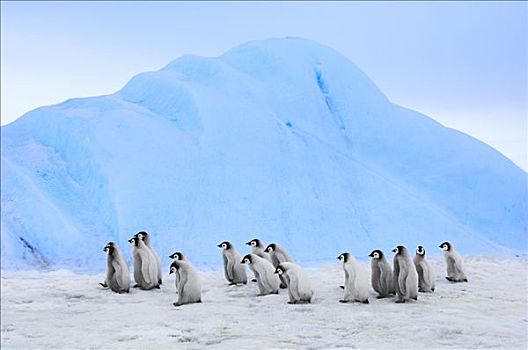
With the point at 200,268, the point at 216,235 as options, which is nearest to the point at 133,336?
the point at 200,268

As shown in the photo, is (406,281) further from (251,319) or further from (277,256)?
(277,256)

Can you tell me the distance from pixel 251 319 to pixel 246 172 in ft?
26.0

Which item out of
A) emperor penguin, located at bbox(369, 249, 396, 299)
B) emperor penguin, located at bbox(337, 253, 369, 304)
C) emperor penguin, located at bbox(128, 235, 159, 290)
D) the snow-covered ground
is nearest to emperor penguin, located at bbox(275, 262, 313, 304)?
the snow-covered ground

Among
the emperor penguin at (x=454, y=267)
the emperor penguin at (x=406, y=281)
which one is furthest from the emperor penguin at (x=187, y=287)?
the emperor penguin at (x=454, y=267)

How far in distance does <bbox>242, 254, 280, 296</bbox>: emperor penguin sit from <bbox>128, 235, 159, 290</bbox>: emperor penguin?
1240 millimetres

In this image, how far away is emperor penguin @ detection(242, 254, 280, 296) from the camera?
7129 millimetres

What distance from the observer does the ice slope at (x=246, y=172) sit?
38.5 ft

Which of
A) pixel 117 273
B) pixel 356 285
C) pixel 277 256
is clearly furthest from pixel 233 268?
pixel 356 285

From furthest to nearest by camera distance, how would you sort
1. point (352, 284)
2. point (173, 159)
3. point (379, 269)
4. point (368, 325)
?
point (173, 159) < point (379, 269) < point (352, 284) < point (368, 325)

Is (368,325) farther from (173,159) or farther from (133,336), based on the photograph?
(173,159)

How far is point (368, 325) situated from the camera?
543 centimetres

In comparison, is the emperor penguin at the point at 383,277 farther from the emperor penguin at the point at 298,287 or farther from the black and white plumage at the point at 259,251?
the black and white plumage at the point at 259,251

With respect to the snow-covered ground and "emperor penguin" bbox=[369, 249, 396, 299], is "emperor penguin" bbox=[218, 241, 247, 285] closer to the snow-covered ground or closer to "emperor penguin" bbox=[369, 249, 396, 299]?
the snow-covered ground

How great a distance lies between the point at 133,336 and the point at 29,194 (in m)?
7.05
